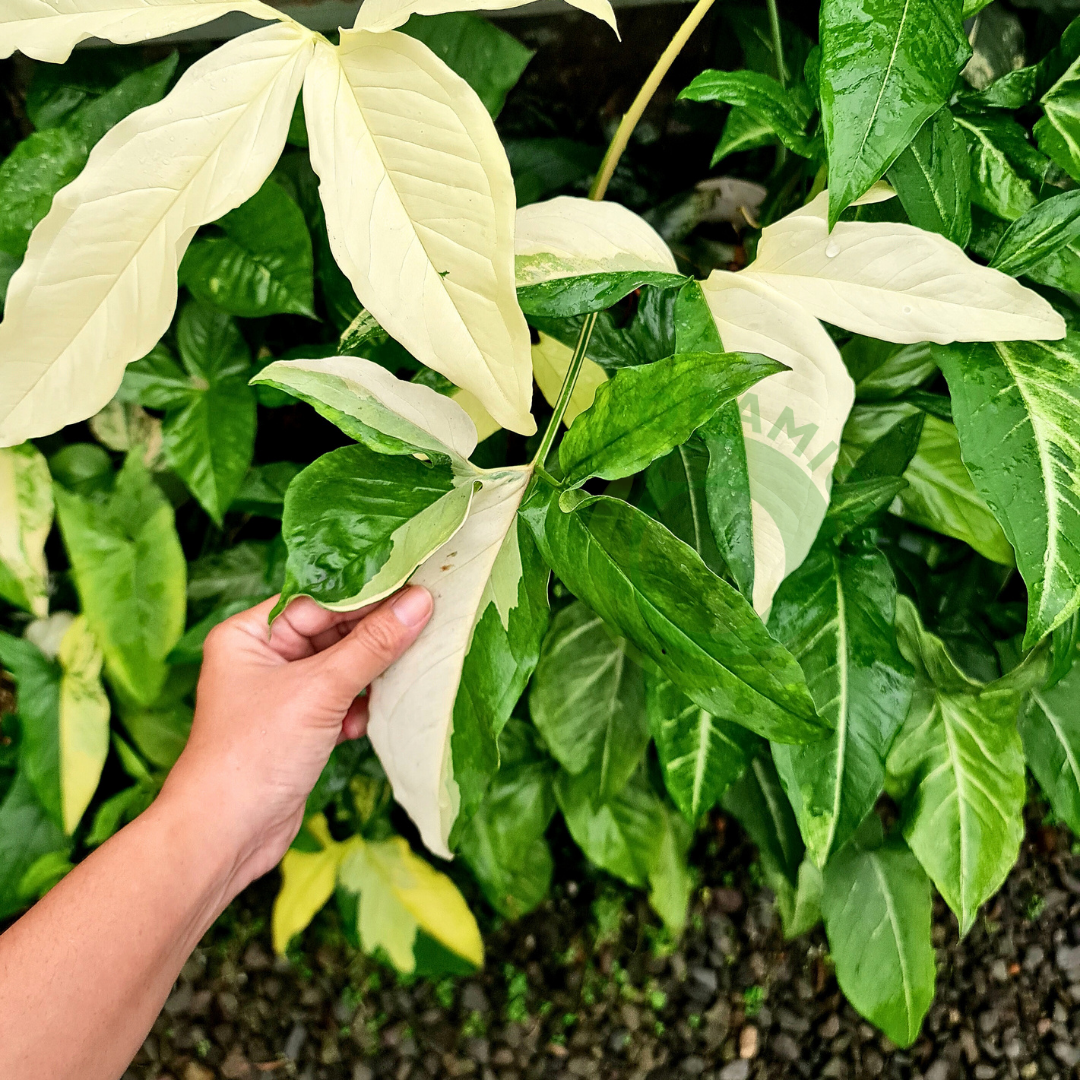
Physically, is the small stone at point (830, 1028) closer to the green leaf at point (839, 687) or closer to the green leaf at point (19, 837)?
the green leaf at point (839, 687)

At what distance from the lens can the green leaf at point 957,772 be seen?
0.83 meters

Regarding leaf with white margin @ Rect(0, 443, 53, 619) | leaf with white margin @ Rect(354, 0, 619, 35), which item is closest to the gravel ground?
leaf with white margin @ Rect(0, 443, 53, 619)

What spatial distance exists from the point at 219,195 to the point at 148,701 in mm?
632

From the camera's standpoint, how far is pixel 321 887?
115 cm

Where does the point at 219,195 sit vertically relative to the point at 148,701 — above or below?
above

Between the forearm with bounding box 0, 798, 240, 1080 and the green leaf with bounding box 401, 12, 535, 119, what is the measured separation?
76cm

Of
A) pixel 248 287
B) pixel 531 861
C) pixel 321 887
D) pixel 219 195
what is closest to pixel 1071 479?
pixel 219 195

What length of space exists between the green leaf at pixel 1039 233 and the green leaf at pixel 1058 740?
1.75 feet

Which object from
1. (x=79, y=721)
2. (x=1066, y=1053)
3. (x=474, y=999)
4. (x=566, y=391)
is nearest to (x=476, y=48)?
(x=566, y=391)

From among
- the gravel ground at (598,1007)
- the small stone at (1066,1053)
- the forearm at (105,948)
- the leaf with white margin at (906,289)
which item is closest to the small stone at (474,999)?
the gravel ground at (598,1007)

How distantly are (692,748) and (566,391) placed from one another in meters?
0.38

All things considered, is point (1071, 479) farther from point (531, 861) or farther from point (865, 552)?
point (531, 861)

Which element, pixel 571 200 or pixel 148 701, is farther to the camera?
pixel 148 701

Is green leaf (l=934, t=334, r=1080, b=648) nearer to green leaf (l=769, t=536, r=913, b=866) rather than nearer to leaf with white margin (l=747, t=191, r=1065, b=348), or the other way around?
leaf with white margin (l=747, t=191, r=1065, b=348)
